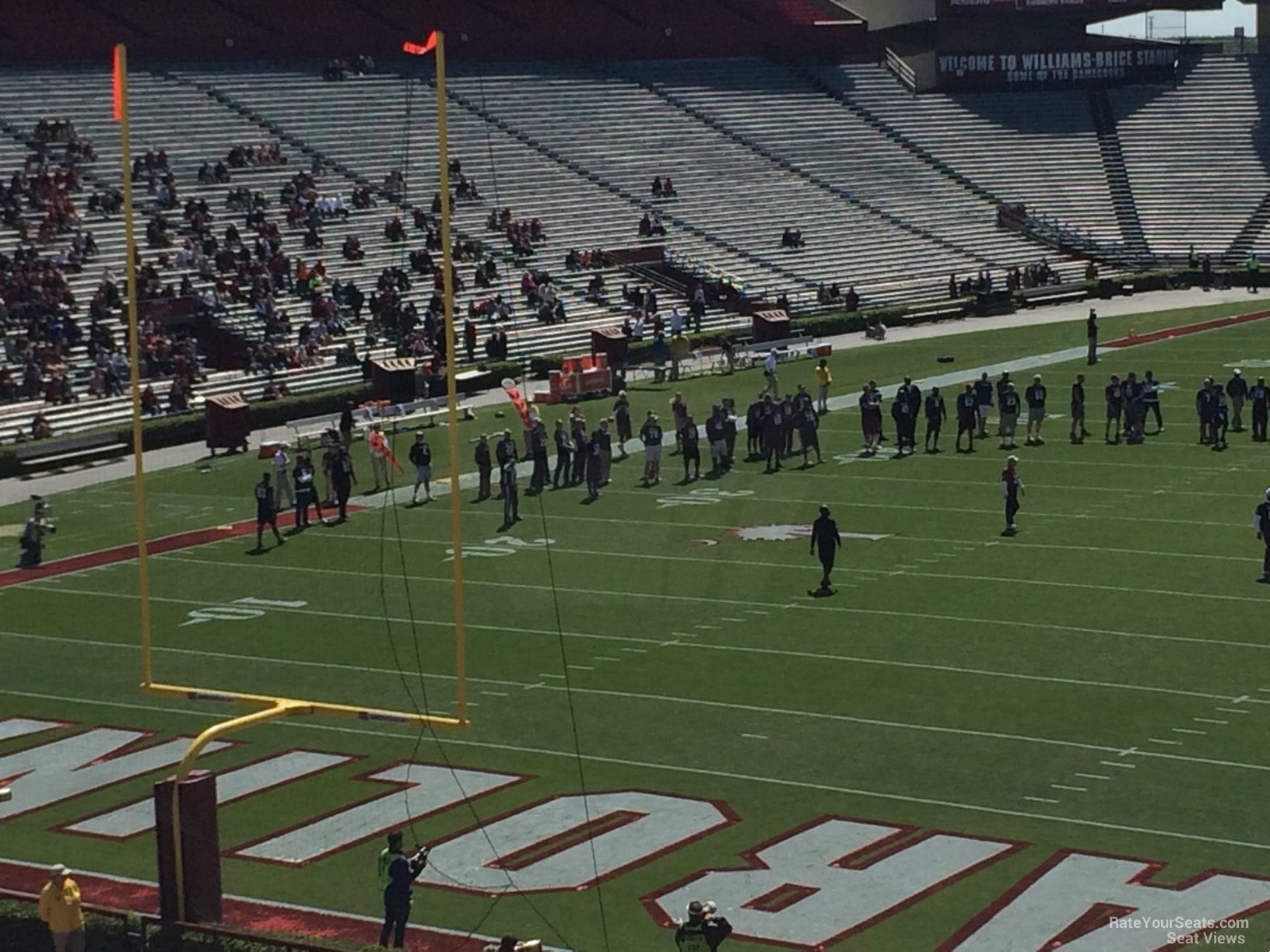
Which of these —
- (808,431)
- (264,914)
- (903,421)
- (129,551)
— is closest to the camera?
(264,914)

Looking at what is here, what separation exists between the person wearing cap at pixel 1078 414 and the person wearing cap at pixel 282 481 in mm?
11545

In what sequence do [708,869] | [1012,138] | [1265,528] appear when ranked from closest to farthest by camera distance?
[708,869]
[1265,528]
[1012,138]

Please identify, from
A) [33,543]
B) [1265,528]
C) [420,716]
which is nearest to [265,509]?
[33,543]

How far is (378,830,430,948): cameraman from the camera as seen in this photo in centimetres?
1502

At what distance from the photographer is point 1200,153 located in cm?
6688

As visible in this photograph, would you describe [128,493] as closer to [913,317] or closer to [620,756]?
[620,756]

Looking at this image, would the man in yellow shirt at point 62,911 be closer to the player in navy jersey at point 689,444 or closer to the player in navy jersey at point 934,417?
the player in navy jersey at point 689,444

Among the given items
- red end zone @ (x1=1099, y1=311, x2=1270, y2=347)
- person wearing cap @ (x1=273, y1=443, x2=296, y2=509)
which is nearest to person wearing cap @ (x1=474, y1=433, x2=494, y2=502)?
person wearing cap @ (x1=273, y1=443, x2=296, y2=509)

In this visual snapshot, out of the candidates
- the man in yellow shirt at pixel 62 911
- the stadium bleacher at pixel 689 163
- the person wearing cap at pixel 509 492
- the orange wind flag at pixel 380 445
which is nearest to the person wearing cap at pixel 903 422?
the person wearing cap at pixel 509 492

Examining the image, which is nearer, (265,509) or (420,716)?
(420,716)

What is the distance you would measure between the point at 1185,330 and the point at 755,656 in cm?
2820

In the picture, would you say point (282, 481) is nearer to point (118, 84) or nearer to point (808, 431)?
point (808, 431)

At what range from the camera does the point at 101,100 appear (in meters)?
50.5

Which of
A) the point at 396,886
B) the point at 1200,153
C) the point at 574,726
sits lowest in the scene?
the point at 396,886
